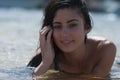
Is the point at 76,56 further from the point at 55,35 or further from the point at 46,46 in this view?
the point at 55,35

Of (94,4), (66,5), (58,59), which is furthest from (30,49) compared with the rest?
(94,4)

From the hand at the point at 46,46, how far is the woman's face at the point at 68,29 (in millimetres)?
200

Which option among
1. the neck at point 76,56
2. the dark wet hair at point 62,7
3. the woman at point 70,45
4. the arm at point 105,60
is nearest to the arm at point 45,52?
the woman at point 70,45

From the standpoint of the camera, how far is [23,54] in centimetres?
879

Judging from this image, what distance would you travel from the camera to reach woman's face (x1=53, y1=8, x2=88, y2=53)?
559 centimetres

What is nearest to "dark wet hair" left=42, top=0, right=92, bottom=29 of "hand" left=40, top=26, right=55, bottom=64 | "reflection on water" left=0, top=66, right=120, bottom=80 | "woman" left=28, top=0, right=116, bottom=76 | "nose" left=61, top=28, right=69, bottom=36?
"woman" left=28, top=0, right=116, bottom=76

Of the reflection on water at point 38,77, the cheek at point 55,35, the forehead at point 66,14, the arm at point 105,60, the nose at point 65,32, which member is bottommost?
the reflection on water at point 38,77

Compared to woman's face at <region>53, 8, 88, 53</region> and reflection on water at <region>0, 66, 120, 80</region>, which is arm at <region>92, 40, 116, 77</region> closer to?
reflection on water at <region>0, 66, 120, 80</region>

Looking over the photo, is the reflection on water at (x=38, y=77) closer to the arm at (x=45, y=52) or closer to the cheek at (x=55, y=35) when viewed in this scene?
the arm at (x=45, y=52)

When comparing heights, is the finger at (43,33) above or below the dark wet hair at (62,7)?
below

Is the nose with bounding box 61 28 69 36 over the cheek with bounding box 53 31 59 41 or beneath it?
over

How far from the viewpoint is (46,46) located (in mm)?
6016

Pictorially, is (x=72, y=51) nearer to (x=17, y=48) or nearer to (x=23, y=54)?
(x=23, y=54)

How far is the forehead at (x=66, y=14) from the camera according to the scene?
5.64 metres
